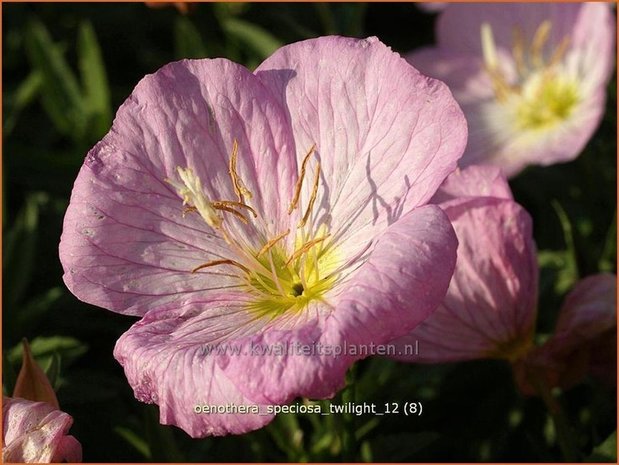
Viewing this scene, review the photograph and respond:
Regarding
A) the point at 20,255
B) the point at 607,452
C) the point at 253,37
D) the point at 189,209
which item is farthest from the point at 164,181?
the point at 253,37

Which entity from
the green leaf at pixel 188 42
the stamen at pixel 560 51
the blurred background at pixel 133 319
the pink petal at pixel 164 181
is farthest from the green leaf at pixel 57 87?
the stamen at pixel 560 51

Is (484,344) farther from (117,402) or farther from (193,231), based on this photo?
(117,402)

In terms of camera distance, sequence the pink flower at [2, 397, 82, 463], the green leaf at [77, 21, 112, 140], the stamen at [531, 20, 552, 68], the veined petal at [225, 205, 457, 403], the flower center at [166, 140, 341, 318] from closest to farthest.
→ the veined petal at [225, 205, 457, 403] → the pink flower at [2, 397, 82, 463] → the flower center at [166, 140, 341, 318] → the green leaf at [77, 21, 112, 140] → the stamen at [531, 20, 552, 68]

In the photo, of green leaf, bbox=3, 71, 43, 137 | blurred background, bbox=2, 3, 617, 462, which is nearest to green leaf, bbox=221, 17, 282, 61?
blurred background, bbox=2, 3, 617, 462

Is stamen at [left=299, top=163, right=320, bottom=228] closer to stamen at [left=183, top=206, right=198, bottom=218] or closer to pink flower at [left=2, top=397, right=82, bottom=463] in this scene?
stamen at [left=183, top=206, right=198, bottom=218]


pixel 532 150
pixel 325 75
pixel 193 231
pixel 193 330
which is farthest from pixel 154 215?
pixel 532 150

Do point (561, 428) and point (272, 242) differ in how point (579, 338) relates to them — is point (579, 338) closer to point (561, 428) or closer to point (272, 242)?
point (561, 428)
